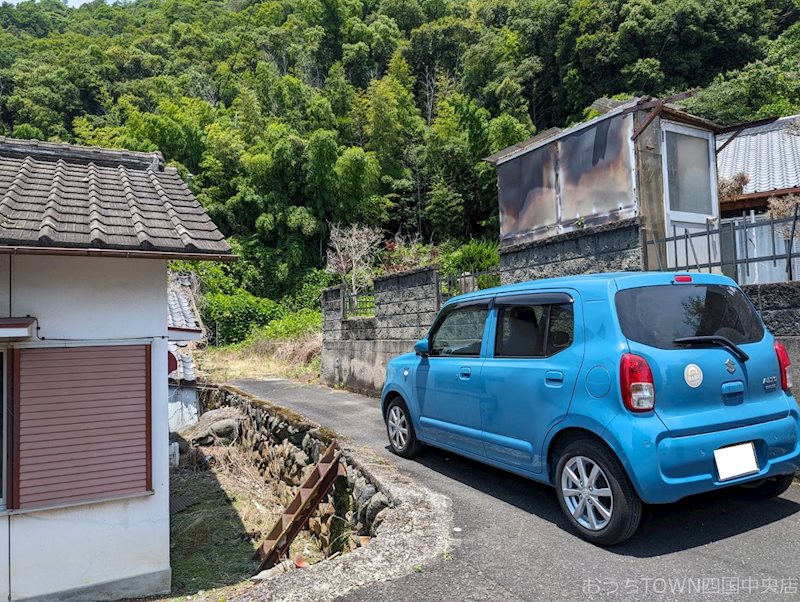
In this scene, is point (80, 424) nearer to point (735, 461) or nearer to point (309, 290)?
point (735, 461)

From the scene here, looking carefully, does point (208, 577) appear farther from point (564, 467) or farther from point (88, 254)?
point (564, 467)

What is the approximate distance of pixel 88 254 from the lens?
13.3 ft

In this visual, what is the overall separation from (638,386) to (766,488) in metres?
1.74

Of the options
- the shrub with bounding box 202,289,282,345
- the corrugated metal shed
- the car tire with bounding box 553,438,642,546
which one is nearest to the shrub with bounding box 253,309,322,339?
the shrub with bounding box 202,289,282,345

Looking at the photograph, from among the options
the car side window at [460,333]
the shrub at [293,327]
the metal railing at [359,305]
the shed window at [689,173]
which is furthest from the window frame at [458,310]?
the shrub at [293,327]

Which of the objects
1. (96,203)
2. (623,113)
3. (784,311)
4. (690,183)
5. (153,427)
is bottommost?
(153,427)

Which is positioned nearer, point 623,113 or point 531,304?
point 531,304

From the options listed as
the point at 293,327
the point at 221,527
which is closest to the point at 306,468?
the point at 221,527

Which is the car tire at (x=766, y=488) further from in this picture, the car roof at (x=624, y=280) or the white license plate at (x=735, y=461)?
the car roof at (x=624, y=280)

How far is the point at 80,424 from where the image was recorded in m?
4.39

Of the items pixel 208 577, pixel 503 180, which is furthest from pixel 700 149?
pixel 208 577
